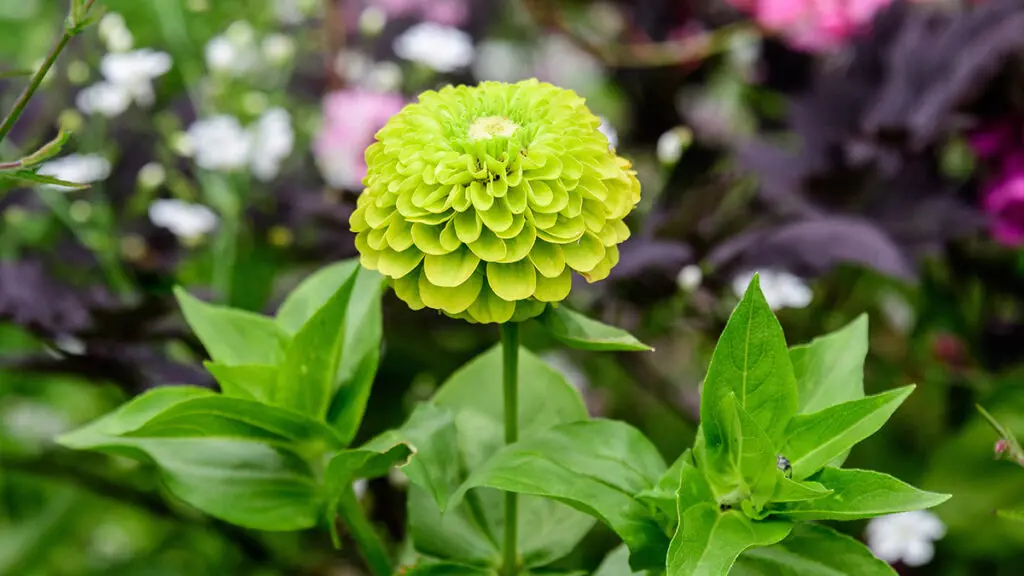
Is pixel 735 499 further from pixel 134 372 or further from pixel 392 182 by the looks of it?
pixel 134 372

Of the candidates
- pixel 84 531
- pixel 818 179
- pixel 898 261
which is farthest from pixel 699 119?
pixel 84 531

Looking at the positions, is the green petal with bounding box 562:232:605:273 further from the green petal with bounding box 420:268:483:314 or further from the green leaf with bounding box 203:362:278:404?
the green leaf with bounding box 203:362:278:404

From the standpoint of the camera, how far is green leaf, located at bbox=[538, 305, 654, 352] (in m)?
0.28

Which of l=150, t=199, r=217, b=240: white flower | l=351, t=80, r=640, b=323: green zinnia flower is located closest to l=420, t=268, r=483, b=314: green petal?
l=351, t=80, r=640, b=323: green zinnia flower

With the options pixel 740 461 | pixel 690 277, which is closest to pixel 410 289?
pixel 740 461

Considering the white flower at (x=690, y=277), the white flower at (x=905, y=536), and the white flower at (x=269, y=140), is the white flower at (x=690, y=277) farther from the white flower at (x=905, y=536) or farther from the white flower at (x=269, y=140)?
the white flower at (x=269, y=140)

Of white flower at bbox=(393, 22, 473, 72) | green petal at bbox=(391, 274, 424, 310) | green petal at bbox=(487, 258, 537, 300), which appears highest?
white flower at bbox=(393, 22, 473, 72)

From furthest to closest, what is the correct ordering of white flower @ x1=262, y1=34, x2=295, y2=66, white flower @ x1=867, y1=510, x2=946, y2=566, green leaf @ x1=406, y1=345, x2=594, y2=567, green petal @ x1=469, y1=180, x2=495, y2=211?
white flower @ x1=262, y1=34, x2=295, y2=66 < white flower @ x1=867, y1=510, x2=946, y2=566 < green leaf @ x1=406, y1=345, x2=594, y2=567 < green petal @ x1=469, y1=180, x2=495, y2=211

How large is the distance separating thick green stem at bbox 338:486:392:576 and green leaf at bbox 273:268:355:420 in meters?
0.04

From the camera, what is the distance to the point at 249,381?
344mm

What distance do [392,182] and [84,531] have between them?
58cm

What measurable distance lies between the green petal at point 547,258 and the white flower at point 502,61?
49 cm

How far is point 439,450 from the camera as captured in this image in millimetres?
324

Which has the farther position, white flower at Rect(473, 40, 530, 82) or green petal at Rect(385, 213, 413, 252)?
white flower at Rect(473, 40, 530, 82)
